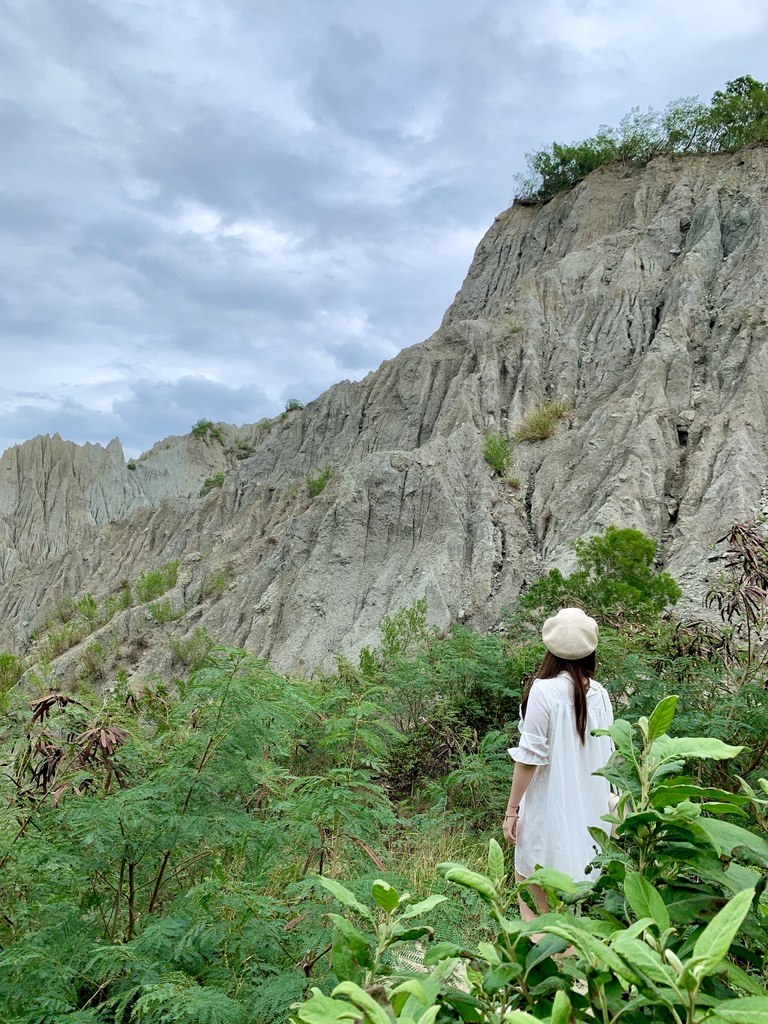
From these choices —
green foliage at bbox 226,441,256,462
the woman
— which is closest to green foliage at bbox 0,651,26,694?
the woman

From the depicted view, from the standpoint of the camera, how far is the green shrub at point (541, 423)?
2080cm

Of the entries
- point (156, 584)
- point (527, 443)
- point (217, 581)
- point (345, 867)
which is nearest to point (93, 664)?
point (156, 584)

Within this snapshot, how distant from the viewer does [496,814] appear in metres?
6.93

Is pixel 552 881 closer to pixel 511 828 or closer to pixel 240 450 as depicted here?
pixel 511 828

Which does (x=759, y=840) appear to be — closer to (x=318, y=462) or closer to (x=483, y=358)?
(x=483, y=358)

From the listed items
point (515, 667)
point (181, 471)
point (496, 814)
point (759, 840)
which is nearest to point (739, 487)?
point (515, 667)

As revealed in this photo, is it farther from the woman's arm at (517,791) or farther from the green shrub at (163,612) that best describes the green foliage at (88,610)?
the woman's arm at (517,791)

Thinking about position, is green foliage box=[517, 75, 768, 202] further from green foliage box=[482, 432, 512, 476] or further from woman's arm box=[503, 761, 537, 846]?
woman's arm box=[503, 761, 537, 846]

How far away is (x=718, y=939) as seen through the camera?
0.88 metres

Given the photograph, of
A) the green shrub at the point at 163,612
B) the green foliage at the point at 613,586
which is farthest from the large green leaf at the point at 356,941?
the green shrub at the point at 163,612

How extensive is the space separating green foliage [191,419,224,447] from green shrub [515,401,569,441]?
38.9 meters

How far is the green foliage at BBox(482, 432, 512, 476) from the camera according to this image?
2000 centimetres

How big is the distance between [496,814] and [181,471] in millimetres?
51174

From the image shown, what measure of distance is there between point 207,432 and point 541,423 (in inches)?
1563
